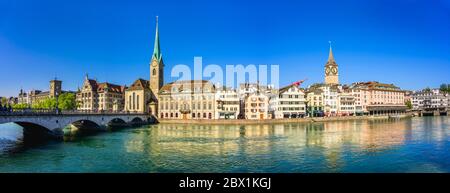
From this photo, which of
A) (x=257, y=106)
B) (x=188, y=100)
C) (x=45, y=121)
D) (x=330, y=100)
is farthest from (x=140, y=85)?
(x=330, y=100)

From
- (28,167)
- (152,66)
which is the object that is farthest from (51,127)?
(152,66)

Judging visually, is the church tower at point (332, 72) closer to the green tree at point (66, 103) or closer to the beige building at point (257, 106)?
the beige building at point (257, 106)

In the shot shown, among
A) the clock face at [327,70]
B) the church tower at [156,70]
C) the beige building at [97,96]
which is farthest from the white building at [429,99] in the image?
the beige building at [97,96]

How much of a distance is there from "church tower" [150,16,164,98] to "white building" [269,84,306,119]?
79.2 feet

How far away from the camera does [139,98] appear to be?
64812 millimetres

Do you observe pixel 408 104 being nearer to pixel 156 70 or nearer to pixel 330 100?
pixel 330 100

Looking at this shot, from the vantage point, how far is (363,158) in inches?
595

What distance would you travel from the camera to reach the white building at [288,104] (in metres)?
59.8

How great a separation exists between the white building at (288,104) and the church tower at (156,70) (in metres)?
24.1

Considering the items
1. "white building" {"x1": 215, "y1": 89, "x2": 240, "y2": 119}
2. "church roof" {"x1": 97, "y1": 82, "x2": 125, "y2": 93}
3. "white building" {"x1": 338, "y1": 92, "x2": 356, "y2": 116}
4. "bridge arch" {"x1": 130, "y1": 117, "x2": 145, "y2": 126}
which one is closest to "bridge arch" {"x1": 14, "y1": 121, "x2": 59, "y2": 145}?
"bridge arch" {"x1": 130, "y1": 117, "x2": 145, "y2": 126}

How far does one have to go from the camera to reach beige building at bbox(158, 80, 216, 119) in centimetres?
5947

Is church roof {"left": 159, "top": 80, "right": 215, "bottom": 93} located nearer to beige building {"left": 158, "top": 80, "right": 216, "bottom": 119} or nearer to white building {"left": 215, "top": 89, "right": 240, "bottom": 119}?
beige building {"left": 158, "top": 80, "right": 216, "bottom": 119}
